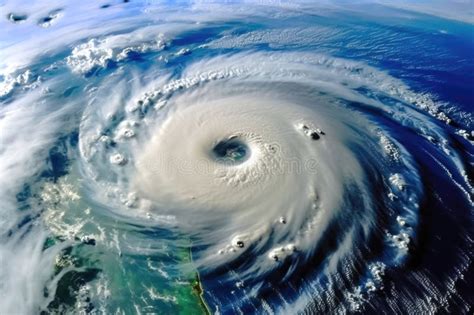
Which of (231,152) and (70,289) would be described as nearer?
(70,289)

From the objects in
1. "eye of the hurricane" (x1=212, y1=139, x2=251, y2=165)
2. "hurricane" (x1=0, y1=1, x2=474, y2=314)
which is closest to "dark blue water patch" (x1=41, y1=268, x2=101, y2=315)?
"hurricane" (x1=0, y1=1, x2=474, y2=314)

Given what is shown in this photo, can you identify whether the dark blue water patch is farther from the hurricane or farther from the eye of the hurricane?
the eye of the hurricane

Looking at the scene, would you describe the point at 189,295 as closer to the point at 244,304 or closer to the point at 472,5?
the point at 244,304

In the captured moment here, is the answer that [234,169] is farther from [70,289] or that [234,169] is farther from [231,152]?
[70,289]

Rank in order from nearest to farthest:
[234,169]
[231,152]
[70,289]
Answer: [70,289]
[234,169]
[231,152]

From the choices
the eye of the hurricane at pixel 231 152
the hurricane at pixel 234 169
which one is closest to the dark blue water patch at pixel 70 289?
the hurricane at pixel 234 169

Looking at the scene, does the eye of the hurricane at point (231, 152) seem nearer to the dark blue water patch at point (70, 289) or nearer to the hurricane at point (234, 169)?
the hurricane at point (234, 169)

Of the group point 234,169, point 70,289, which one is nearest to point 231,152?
point 234,169
